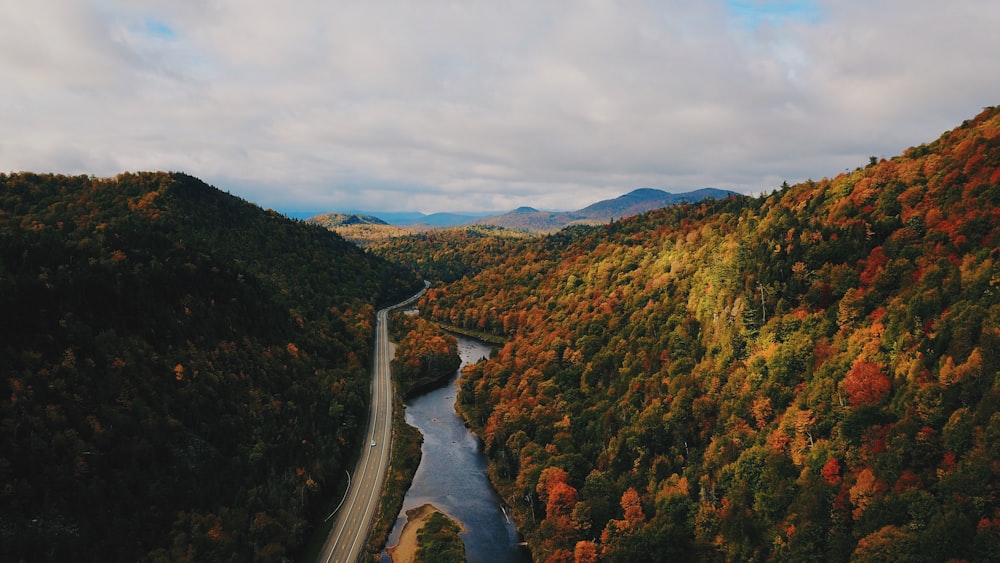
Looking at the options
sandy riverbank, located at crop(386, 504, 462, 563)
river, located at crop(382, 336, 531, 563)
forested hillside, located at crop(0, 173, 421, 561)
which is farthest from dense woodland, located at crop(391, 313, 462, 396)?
sandy riverbank, located at crop(386, 504, 462, 563)

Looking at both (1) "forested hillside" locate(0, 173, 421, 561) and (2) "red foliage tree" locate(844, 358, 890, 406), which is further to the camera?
(1) "forested hillside" locate(0, 173, 421, 561)

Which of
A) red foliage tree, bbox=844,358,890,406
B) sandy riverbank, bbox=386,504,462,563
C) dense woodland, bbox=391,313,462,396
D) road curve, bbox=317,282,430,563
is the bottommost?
sandy riverbank, bbox=386,504,462,563

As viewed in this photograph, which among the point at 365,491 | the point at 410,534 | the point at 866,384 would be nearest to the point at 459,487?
the point at 410,534

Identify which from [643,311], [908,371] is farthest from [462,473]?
[908,371]

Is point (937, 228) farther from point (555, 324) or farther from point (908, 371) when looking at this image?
point (555, 324)

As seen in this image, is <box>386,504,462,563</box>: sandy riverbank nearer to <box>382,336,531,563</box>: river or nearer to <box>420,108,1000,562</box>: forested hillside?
<box>382,336,531,563</box>: river

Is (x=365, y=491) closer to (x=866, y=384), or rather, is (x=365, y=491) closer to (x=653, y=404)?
(x=653, y=404)

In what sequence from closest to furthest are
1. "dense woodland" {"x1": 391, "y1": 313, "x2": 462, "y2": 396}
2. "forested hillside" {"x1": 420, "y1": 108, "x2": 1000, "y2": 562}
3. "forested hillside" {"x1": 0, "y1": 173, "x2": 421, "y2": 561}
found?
"forested hillside" {"x1": 420, "y1": 108, "x2": 1000, "y2": 562} < "forested hillside" {"x1": 0, "y1": 173, "x2": 421, "y2": 561} < "dense woodland" {"x1": 391, "y1": 313, "x2": 462, "y2": 396}

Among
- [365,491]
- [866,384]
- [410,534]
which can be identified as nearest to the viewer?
[866,384]
